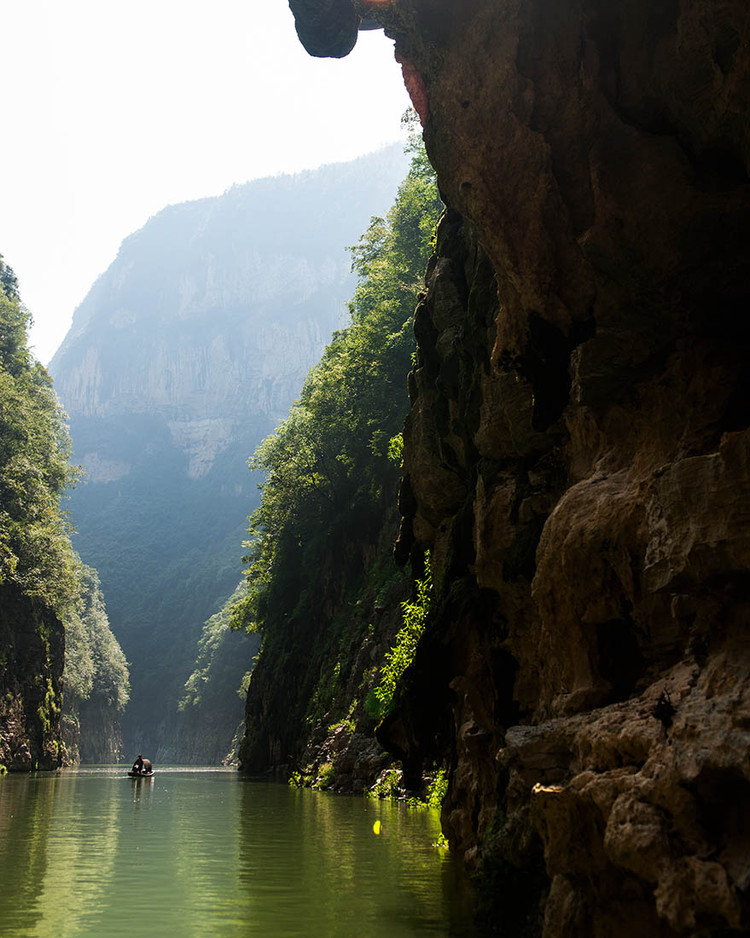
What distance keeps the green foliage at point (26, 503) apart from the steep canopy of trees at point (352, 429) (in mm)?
10875

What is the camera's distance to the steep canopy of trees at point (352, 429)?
35094 millimetres

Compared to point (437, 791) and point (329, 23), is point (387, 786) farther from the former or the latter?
point (329, 23)

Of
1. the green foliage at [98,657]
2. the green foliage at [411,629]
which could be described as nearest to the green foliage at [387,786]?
the green foliage at [411,629]

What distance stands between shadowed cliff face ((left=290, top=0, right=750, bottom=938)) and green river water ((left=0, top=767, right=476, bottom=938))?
45.7 inches

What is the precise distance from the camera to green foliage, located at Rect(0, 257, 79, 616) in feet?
130

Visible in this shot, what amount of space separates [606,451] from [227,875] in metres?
6.82

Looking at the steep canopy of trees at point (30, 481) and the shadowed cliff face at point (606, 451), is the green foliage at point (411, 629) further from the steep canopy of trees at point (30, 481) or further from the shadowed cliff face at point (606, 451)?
the steep canopy of trees at point (30, 481)

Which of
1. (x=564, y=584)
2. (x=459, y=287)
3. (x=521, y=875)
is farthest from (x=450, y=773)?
(x=459, y=287)

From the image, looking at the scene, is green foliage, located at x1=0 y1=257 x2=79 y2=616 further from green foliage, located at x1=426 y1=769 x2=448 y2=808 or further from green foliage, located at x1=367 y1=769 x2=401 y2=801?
green foliage, located at x1=426 y1=769 x2=448 y2=808

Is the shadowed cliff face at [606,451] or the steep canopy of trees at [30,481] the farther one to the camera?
the steep canopy of trees at [30,481]

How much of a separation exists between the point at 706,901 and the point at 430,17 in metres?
8.13

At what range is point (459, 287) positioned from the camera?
13.9m

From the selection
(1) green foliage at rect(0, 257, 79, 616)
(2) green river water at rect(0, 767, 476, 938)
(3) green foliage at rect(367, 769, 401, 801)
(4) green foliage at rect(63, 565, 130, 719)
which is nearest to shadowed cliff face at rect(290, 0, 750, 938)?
(2) green river water at rect(0, 767, 476, 938)

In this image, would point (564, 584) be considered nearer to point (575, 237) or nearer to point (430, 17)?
point (575, 237)
